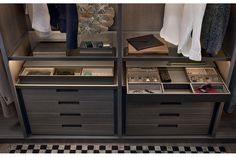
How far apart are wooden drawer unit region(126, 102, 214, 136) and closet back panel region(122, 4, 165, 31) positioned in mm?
562

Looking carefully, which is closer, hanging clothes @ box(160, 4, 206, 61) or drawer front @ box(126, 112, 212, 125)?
hanging clothes @ box(160, 4, 206, 61)

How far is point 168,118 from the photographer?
182 cm

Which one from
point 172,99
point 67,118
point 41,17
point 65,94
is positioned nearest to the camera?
point 41,17

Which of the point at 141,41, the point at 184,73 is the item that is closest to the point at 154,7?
the point at 141,41

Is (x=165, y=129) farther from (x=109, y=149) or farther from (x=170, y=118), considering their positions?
(x=109, y=149)

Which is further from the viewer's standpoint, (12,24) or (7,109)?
(7,109)

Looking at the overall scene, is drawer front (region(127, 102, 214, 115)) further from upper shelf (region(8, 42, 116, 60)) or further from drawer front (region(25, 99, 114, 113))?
upper shelf (region(8, 42, 116, 60))

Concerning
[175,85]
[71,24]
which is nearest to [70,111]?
[71,24]

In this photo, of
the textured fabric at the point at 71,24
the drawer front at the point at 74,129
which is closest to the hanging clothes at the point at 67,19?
the textured fabric at the point at 71,24

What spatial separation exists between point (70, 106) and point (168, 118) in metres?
0.69

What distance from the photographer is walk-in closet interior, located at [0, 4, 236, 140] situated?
1.62 m

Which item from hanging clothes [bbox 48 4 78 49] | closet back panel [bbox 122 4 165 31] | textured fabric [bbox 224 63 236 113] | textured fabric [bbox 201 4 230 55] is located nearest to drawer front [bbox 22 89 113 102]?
hanging clothes [bbox 48 4 78 49]

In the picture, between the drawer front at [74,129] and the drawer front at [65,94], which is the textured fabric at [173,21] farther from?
the drawer front at [74,129]

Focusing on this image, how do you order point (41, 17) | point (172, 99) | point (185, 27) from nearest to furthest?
point (185, 27)
point (41, 17)
point (172, 99)
